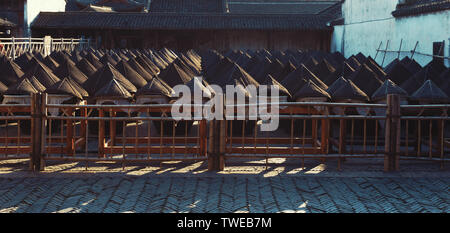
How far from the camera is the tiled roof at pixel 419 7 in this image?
51.8ft

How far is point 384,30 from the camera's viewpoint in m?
21.5

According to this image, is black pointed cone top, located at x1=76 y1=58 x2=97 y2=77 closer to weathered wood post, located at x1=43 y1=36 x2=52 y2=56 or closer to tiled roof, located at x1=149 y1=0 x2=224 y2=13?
weathered wood post, located at x1=43 y1=36 x2=52 y2=56

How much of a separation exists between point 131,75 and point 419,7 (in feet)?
33.4

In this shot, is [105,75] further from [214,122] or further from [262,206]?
[262,206]

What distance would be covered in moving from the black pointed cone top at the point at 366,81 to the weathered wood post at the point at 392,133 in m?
3.00

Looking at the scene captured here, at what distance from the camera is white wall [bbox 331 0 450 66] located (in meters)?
16.5

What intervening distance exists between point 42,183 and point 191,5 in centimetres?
3332

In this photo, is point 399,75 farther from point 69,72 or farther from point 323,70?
point 69,72

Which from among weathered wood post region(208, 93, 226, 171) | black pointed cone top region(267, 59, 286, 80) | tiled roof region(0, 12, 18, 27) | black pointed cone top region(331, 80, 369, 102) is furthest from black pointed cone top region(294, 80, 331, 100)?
tiled roof region(0, 12, 18, 27)

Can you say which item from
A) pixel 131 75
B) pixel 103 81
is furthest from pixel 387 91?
pixel 131 75

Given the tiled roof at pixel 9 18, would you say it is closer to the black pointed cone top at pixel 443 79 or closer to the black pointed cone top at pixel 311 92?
the black pointed cone top at pixel 311 92

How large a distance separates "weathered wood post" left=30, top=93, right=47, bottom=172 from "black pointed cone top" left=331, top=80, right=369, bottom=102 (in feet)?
15.4

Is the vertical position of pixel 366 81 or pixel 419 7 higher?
pixel 419 7
